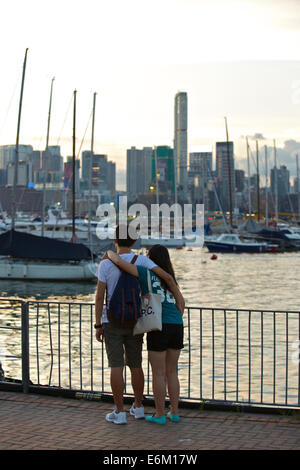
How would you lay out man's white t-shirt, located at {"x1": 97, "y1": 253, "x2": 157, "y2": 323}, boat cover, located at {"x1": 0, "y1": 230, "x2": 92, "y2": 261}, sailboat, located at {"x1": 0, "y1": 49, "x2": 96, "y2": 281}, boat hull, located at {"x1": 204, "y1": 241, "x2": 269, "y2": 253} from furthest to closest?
boat hull, located at {"x1": 204, "y1": 241, "x2": 269, "y2": 253} < sailboat, located at {"x1": 0, "y1": 49, "x2": 96, "y2": 281} < boat cover, located at {"x1": 0, "y1": 230, "x2": 92, "y2": 261} < man's white t-shirt, located at {"x1": 97, "y1": 253, "x2": 157, "y2": 323}

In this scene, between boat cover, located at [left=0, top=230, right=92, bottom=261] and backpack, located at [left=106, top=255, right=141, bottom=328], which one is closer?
backpack, located at [left=106, top=255, right=141, bottom=328]

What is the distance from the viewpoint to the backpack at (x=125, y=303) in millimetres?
6855

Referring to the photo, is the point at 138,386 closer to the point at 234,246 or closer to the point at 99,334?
the point at 99,334

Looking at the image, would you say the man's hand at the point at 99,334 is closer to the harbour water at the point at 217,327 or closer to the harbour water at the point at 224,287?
the harbour water at the point at 217,327

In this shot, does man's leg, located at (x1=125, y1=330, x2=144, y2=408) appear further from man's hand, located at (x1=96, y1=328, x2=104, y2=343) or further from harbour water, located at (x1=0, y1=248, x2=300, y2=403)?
A: harbour water, located at (x1=0, y1=248, x2=300, y2=403)

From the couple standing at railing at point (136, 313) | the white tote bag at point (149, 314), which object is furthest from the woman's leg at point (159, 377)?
the white tote bag at point (149, 314)

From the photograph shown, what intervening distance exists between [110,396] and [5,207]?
16793cm

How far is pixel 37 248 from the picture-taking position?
3553 cm

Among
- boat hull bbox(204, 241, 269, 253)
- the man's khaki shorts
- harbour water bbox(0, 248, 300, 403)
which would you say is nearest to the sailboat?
harbour water bbox(0, 248, 300, 403)

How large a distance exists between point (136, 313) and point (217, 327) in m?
14.0

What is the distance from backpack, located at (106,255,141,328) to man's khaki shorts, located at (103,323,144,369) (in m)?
0.11

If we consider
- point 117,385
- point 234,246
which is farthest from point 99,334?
point 234,246

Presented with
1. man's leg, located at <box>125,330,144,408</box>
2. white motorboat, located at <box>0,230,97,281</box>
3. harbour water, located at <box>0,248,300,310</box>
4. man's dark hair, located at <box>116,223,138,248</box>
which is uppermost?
man's dark hair, located at <box>116,223,138,248</box>

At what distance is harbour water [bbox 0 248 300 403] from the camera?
12914 mm
